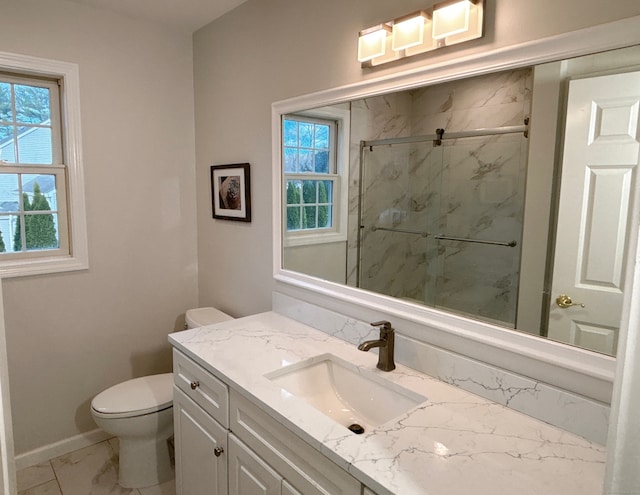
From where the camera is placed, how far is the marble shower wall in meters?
1.36

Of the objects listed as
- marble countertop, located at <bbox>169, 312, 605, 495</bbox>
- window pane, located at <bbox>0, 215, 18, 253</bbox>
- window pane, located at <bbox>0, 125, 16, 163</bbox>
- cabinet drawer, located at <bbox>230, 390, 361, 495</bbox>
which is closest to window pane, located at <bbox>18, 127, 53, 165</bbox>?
window pane, located at <bbox>0, 125, 16, 163</bbox>

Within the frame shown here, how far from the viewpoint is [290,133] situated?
2.13 m

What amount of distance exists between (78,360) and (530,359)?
8.14ft

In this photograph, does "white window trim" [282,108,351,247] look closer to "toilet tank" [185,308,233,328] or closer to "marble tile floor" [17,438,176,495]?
"toilet tank" [185,308,233,328]

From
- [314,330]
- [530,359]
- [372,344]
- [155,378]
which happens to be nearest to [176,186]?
[155,378]

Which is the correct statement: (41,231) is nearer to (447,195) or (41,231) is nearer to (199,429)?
(199,429)

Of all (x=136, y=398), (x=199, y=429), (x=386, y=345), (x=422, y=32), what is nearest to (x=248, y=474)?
(x=199, y=429)

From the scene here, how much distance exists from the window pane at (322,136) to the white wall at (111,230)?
47.7 inches

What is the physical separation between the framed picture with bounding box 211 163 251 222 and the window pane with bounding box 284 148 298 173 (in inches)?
13.0

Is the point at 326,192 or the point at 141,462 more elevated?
the point at 326,192

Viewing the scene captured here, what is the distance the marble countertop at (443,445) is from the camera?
0.97m

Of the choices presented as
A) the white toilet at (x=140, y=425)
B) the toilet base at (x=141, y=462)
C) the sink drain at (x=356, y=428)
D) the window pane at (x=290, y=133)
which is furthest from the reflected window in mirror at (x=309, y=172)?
the toilet base at (x=141, y=462)

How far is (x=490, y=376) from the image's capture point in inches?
53.2

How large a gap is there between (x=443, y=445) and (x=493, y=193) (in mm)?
812
